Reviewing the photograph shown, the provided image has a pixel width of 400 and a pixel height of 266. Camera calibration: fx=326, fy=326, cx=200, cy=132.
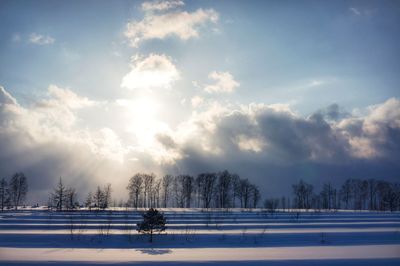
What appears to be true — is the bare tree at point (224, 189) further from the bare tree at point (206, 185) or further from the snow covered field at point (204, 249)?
the snow covered field at point (204, 249)

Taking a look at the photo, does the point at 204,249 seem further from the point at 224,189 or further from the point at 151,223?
the point at 224,189

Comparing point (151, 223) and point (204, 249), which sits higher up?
point (151, 223)

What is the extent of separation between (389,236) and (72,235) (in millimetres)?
19965

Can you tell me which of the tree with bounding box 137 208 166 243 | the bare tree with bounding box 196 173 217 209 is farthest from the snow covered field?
the bare tree with bounding box 196 173 217 209

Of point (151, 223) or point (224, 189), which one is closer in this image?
point (151, 223)

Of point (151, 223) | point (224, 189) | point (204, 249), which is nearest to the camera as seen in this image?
point (204, 249)

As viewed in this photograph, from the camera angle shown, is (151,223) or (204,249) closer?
(204,249)

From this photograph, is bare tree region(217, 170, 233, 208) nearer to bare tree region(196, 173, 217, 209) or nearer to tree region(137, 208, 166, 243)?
bare tree region(196, 173, 217, 209)

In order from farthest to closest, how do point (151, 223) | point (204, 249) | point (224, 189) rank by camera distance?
point (224, 189) → point (151, 223) → point (204, 249)

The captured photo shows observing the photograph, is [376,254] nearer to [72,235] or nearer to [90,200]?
[72,235]

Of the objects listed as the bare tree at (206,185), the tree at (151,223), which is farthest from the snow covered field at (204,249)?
the bare tree at (206,185)

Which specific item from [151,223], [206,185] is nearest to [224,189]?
[206,185]

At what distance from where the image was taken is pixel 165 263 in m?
12.1

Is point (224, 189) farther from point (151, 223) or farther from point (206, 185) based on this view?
point (151, 223)
